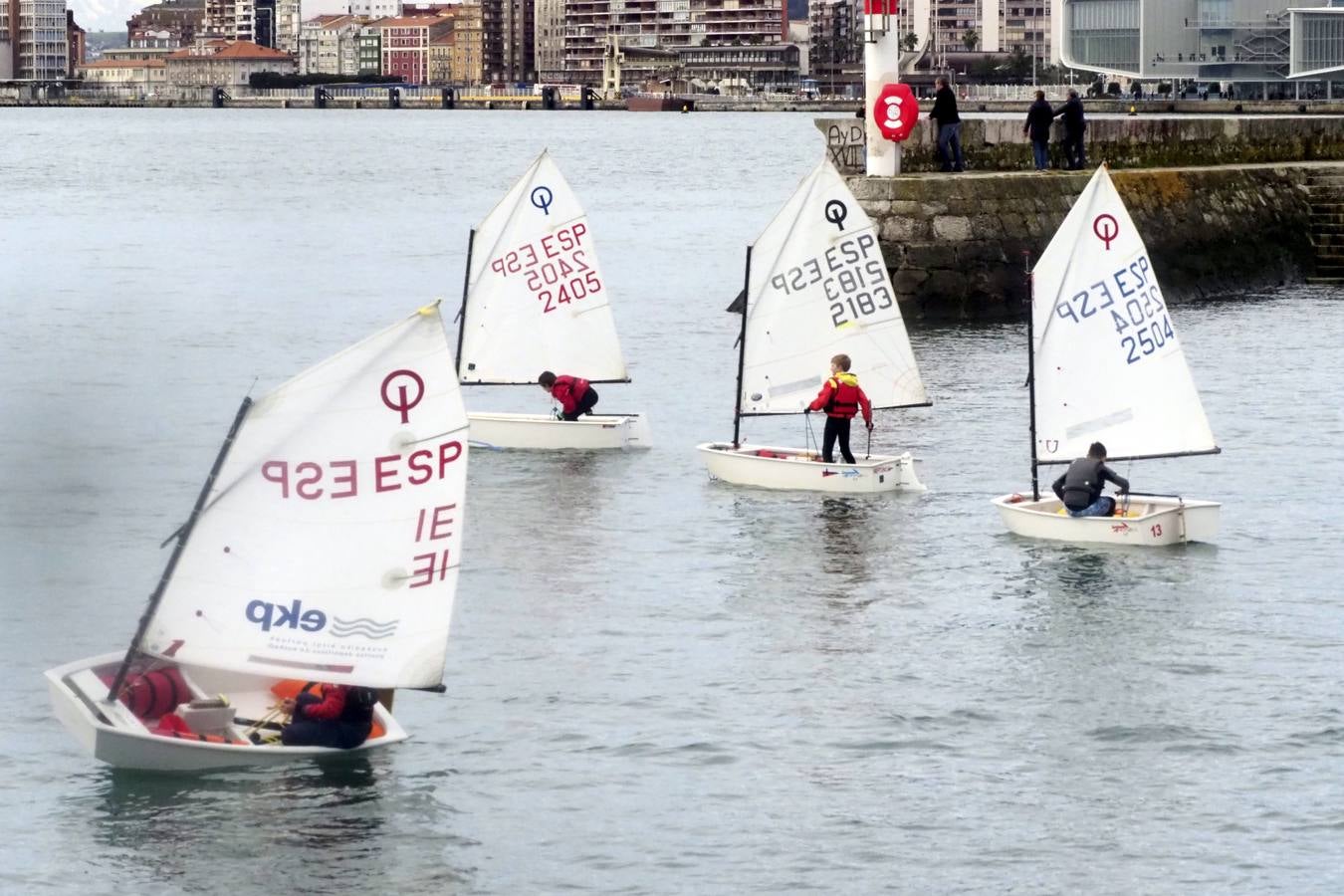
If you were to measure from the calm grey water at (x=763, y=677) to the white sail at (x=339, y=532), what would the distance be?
103 cm

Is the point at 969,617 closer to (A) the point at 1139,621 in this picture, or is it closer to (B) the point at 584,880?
(A) the point at 1139,621

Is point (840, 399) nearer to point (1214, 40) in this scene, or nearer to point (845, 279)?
point (845, 279)

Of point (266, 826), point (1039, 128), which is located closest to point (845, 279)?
point (266, 826)

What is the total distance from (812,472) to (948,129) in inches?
860

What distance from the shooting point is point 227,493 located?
16.3 metres

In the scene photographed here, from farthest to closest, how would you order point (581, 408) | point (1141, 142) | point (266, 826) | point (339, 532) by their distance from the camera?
point (1141, 142), point (581, 408), point (339, 532), point (266, 826)

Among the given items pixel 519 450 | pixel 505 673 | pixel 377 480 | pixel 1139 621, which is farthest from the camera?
pixel 519 450

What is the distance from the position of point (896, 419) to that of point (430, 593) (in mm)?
18533

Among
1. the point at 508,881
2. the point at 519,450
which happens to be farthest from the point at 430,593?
the point at 519,450

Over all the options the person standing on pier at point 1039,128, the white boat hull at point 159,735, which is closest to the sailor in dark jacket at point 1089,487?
the white boat hull at point 159,735

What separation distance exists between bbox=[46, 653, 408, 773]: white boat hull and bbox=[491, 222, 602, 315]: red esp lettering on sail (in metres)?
15.3

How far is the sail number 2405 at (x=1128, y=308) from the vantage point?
84.4 ft

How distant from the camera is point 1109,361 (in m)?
25.8

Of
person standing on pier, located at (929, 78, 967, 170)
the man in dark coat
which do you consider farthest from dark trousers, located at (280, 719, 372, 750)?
the man in dark coat
